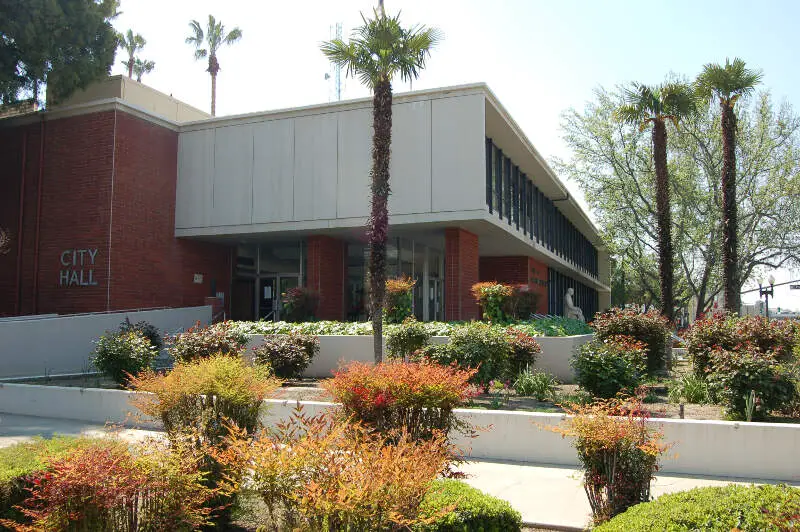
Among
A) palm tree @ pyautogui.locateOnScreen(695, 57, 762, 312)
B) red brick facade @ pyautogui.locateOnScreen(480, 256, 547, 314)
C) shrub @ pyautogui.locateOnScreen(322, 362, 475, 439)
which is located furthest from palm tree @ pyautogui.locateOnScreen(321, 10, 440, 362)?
red brick facade @ pyautogui.locateOnScreen(480, 256, 547, 314)

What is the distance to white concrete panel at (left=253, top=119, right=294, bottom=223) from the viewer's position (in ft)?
66.7

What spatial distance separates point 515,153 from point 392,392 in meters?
18.7

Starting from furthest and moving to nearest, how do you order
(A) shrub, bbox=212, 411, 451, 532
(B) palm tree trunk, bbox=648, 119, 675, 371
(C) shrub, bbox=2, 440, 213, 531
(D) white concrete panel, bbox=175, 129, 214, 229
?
(D) white concrete panel, bbox=175, 129, 214, 229 → (B) palm tree trunk, bbox=648, 119, 675, 371 → (C) shrub, bbox=2, 440, 213, 531 → (A) shrub, bbox=212, 411, 451, 532

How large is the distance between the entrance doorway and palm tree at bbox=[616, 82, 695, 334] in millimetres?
12268

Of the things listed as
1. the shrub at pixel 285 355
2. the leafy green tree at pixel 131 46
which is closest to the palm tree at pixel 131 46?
the leafy green tree at pixel 131 46

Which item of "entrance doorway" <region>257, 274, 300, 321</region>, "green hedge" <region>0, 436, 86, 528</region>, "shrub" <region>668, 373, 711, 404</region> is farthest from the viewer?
"entrance doorway" <region>257, 274, 300, 321</region>

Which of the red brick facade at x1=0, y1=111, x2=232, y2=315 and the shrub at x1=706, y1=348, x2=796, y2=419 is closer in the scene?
the shrub at x1=706, y1=348, x2=796, y2=419

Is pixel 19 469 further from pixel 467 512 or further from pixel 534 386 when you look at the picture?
pixel 534 386

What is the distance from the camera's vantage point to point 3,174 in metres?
21.0

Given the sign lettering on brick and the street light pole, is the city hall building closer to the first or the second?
the sign lettering on brick

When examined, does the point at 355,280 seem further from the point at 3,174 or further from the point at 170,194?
the point at 3,174

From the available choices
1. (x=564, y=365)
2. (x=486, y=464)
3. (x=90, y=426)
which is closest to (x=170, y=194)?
(x=90, y=426)

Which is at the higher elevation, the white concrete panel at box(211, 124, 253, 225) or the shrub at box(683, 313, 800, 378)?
the white concrete panel at box(211, 124, 253, 225)

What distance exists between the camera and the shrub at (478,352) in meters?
10.9
